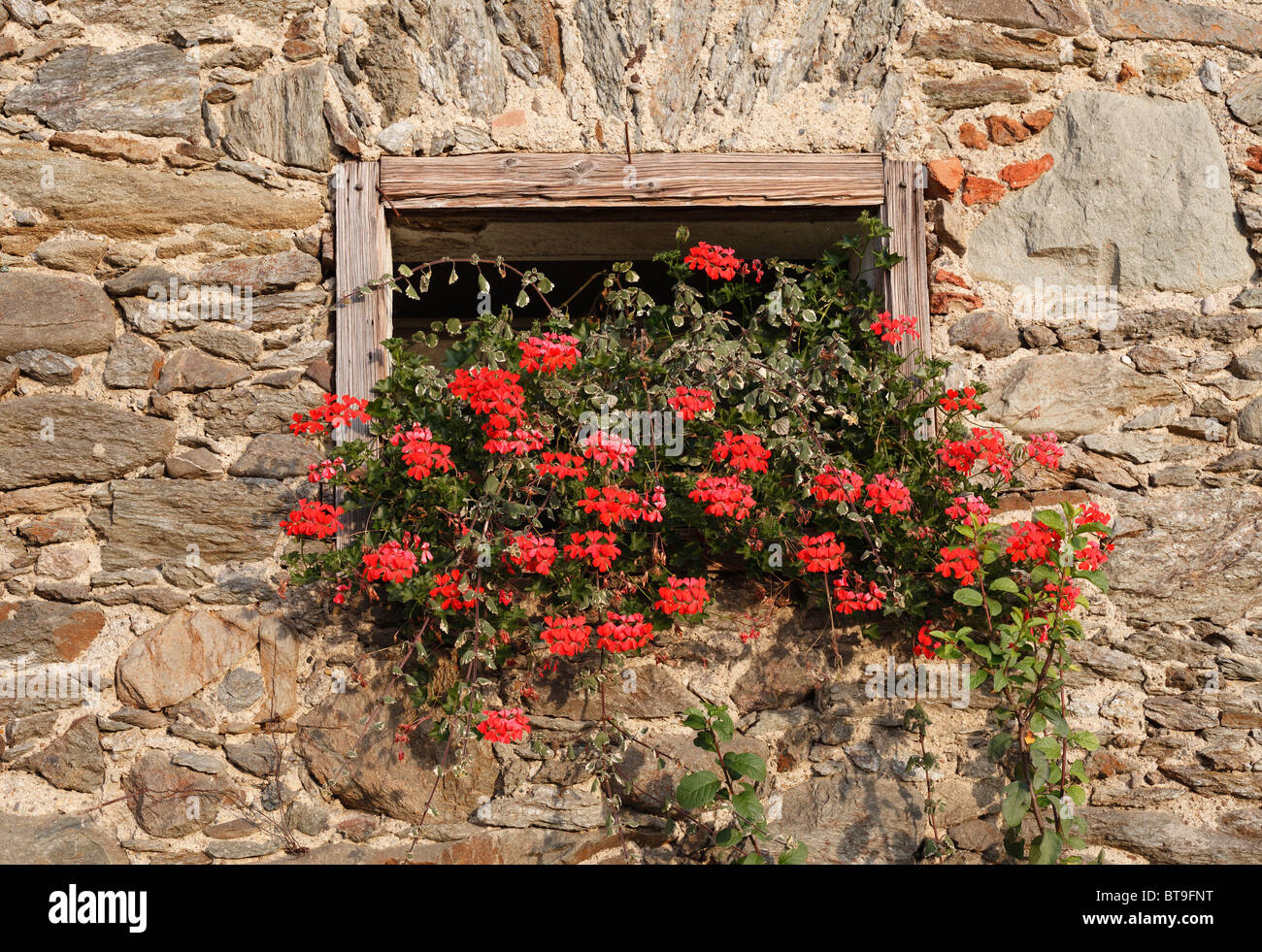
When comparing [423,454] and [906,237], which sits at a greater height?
[906,237]

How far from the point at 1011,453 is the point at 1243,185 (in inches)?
44.6

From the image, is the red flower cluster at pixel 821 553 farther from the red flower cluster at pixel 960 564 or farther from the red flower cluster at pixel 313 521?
the red flower cluster at pixel 313 521

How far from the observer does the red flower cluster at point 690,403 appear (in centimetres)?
267

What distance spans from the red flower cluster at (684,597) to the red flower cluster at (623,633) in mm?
76

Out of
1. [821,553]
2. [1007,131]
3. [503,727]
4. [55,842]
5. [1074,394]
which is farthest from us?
[1007,131]

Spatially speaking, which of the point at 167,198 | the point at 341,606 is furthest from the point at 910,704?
the point at 167,198

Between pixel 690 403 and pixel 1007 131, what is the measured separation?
1.37 metres

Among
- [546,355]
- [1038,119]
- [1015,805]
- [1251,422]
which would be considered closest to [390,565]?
[546,355]

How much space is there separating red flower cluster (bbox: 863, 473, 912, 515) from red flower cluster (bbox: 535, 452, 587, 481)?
74 centimetres

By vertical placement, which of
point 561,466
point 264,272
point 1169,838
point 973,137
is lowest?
point 1169,838

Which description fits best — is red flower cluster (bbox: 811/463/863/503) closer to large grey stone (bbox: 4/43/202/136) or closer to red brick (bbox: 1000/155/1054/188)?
red brick (bbox: 1000/155/1054/188)

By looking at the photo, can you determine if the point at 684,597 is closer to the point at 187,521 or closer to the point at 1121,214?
the point at 187,521

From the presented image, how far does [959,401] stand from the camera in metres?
2.85

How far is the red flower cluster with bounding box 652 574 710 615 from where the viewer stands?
2.54 m
